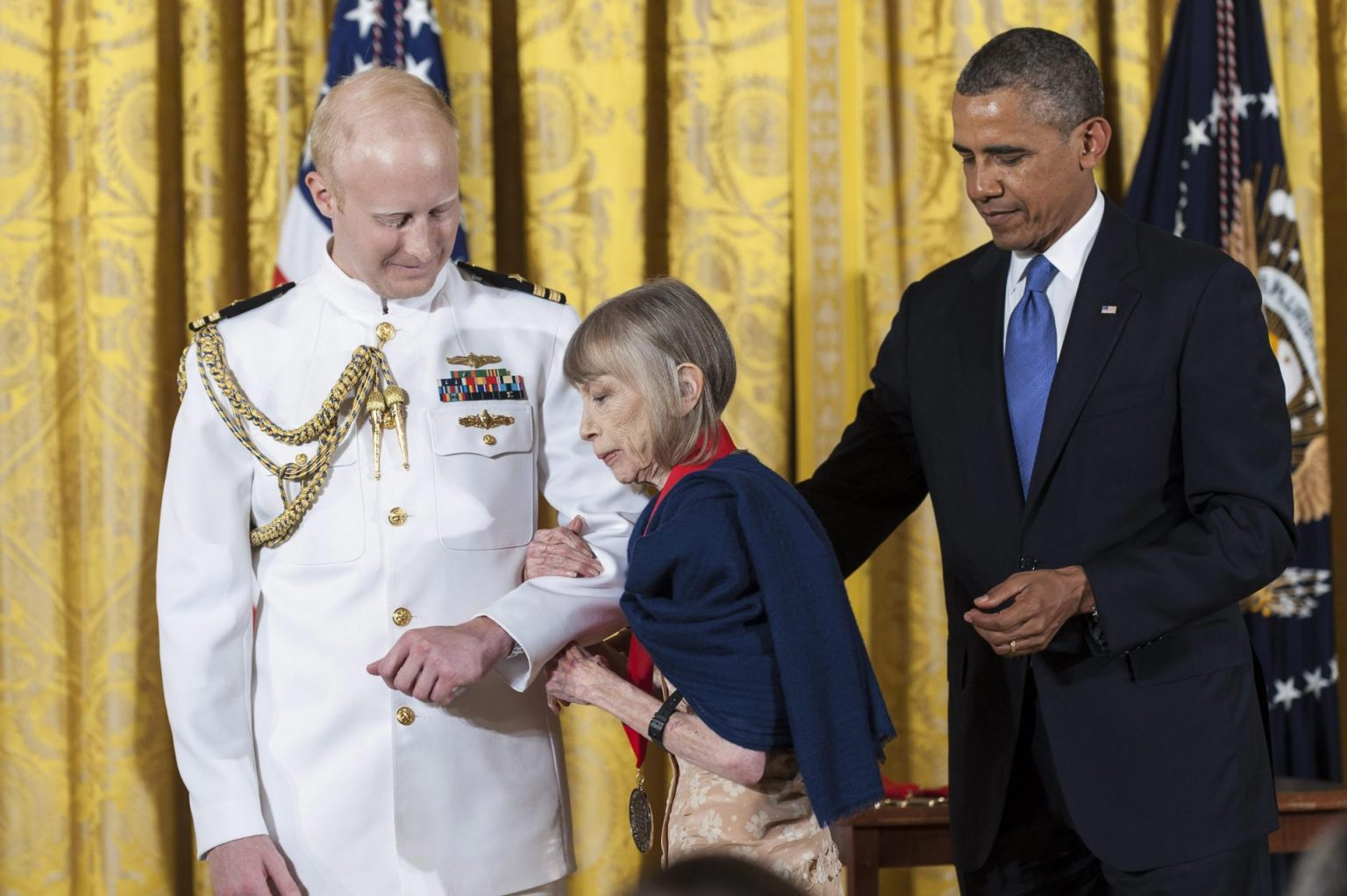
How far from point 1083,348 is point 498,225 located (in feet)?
5.52

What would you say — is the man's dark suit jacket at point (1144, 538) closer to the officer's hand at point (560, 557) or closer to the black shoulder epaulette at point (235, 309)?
the officer's hand at point (560, 557)

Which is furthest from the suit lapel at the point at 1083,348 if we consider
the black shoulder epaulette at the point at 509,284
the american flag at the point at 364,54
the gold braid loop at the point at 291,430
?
the american flag at the point at 364,54

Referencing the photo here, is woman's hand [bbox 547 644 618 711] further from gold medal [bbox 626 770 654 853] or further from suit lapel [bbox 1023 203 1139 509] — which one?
suit lapel [bbox 1023 203 1139 509]

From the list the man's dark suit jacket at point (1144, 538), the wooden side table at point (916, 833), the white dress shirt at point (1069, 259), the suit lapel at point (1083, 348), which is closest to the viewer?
the man's dark suit jacket at point (1144, 538)

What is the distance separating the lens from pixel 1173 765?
2109 millimetres

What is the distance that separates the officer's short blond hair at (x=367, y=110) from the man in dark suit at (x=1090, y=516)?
0.81m

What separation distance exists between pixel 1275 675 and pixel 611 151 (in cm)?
185

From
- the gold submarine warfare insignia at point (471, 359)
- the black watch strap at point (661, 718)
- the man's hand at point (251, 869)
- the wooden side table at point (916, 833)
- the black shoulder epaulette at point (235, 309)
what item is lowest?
the wooden side table at point (916, 833)

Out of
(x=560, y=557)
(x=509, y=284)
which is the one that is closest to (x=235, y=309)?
(x=509, y=284)

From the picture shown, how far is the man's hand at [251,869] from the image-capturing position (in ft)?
6.16

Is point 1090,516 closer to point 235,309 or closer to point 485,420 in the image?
point 485,420

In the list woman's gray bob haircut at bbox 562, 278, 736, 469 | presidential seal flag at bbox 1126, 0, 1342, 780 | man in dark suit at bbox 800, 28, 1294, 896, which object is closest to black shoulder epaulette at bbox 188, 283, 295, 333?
woman's gray bob haircut at bbox 562, 278, 736, 469

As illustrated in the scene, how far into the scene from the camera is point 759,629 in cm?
177

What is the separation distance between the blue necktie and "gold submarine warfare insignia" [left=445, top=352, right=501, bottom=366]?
772 mm
